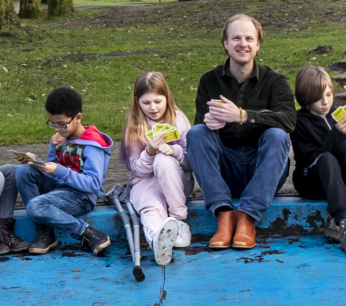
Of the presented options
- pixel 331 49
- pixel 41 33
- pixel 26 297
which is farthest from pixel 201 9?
pixel 26 297

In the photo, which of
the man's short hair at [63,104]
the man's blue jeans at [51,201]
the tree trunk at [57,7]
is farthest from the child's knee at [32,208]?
the tree trunk at [57,7]

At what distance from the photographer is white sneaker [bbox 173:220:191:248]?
4.50 metres

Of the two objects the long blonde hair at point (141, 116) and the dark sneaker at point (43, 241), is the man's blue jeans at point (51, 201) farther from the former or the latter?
the long blonde hair at point (141, 116)

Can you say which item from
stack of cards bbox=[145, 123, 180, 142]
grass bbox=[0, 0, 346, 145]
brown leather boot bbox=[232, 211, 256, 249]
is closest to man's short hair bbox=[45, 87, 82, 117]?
stack of cards bbox=[145, 123, 180, 142]

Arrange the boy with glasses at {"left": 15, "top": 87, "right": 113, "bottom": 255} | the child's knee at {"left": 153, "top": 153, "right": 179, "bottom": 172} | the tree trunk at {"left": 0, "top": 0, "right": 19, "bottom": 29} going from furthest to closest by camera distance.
A: the tree trunk at {"left": 0, "top": 0, "right": 19, "bottom": 29}
the child's knee at {"left": 153, "top": 153, "right": 179, "bottom": 172}
the boy with glasses at {"left": 15, "top": 87, "right": 113, "bottom": 255}

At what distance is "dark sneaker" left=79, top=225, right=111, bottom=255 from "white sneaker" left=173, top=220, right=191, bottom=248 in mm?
416

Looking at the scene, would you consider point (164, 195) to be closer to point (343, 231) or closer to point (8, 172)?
point (8, 172)

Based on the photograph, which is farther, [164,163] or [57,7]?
[57,7]

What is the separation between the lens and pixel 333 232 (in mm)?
4520

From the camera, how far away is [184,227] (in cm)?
457

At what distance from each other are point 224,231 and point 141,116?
1011 millimetres

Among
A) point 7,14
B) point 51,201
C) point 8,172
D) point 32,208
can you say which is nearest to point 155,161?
point 51,201

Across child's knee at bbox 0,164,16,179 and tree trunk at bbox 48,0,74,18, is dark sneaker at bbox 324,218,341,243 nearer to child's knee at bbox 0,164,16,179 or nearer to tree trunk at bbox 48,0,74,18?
child's knee at bbox 0,164,16,179

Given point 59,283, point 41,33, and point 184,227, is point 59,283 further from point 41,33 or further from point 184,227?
point 41,33
